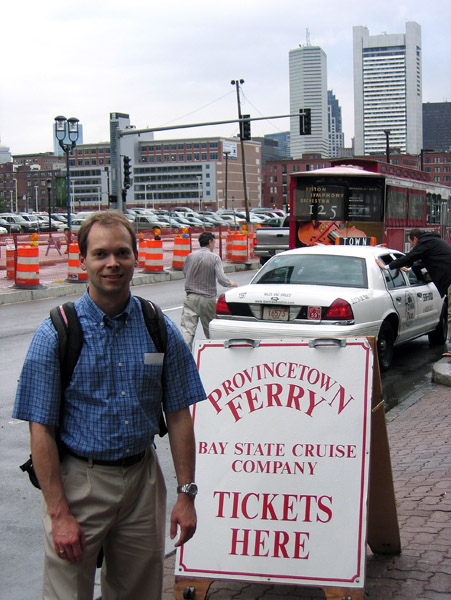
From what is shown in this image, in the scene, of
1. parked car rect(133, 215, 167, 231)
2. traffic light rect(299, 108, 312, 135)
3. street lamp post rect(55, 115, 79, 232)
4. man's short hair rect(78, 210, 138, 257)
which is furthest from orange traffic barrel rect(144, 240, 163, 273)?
parked car rect(133, 215, 167, 231)

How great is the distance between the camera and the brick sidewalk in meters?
4.09

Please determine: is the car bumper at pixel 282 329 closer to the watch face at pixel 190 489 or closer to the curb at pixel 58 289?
the watch face at pixel 190 489

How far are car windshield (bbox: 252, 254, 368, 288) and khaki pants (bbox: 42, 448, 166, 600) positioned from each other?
7010mm

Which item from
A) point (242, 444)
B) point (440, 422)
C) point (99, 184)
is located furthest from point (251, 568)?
point (99, 184)

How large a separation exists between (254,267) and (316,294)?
2226 centimetres

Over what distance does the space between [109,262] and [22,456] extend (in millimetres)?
4432

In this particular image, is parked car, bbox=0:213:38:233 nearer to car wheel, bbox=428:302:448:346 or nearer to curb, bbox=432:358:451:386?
car wheel, bbox=428:302:448:346

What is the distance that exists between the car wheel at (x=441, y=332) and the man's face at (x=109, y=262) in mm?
10393

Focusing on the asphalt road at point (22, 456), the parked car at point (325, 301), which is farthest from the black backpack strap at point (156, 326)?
the parked car at point (325, 301)

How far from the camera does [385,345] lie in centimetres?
1039

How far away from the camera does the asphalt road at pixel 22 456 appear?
15.2 ft

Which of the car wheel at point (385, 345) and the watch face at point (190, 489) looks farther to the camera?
the car wheel at point (385, 345)

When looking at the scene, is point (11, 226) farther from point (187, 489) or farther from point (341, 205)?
point (187, 489)

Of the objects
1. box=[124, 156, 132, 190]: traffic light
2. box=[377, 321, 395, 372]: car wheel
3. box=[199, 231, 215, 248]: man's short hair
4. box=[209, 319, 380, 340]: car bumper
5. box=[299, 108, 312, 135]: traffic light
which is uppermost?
box=[299, 108, 312, 135]: traffic light
